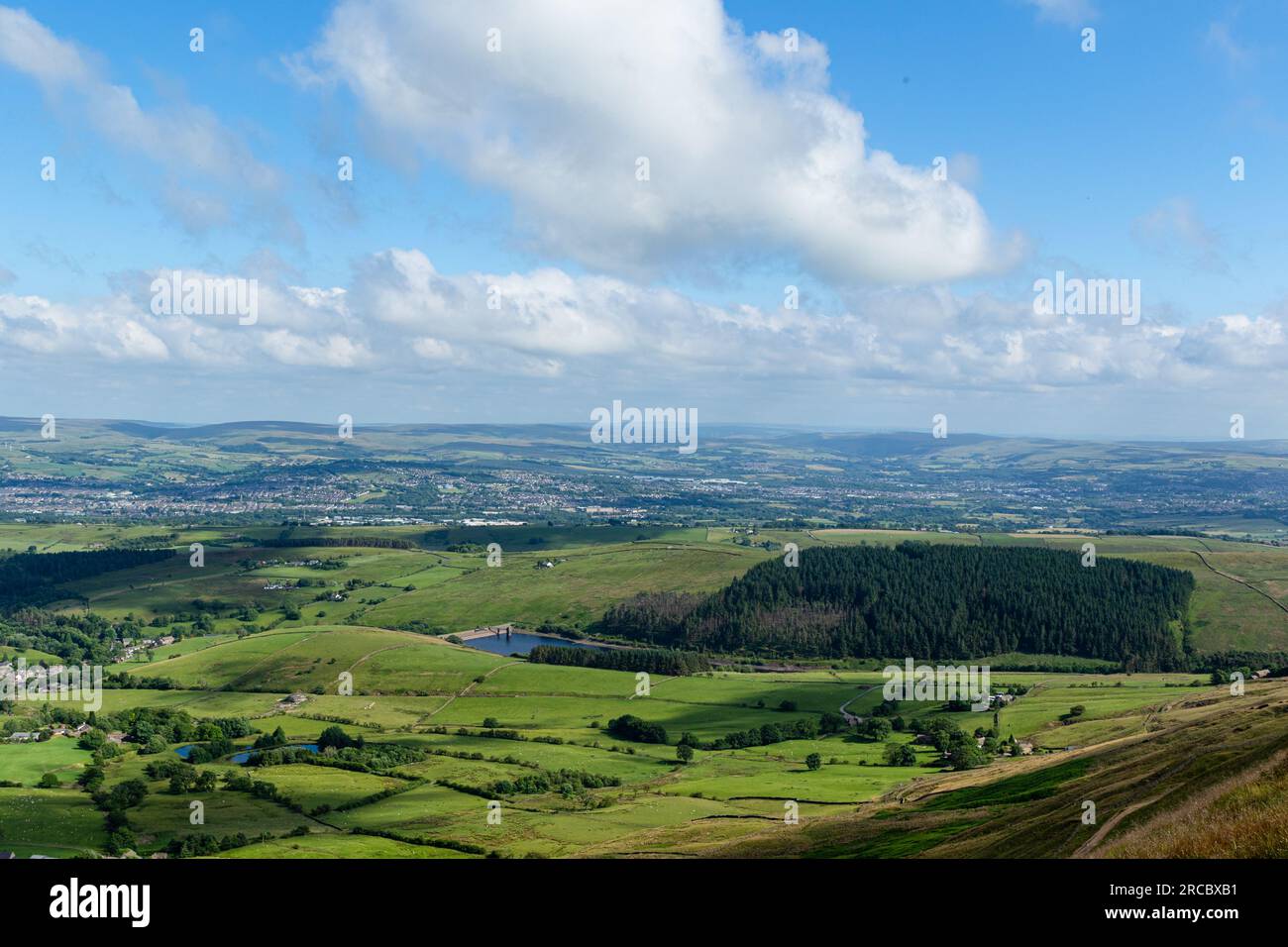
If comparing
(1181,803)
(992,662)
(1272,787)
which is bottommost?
(992,662)

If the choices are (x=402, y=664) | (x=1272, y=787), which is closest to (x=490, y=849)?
(x=1272, y=787)

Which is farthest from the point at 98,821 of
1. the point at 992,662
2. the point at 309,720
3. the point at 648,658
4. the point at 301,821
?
the point at 992,662

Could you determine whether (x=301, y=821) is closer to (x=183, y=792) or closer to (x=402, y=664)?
(x=183, y=792)
